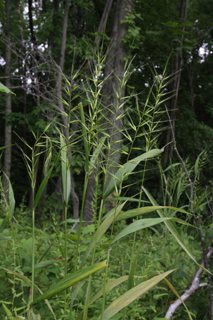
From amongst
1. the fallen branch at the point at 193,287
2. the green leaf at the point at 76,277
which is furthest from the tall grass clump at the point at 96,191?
the fallen branch at the point at 193,287

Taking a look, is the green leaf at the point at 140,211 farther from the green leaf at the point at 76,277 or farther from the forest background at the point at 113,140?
the green leaf at the point at 76,277

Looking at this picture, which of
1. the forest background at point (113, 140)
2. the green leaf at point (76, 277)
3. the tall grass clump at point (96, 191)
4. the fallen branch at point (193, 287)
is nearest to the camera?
the green leaf at point (76, 277)

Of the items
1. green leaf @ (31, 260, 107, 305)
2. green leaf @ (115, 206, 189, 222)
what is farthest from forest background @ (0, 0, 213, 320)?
green leaf @ (31, 260, 107, 305)

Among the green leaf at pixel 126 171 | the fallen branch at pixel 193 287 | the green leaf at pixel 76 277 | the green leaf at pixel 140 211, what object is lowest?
the fallen branch at pixel 193 287

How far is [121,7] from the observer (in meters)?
4.86

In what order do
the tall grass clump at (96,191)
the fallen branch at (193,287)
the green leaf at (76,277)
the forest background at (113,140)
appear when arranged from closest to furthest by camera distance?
the green leaf at (76,277)
the tall grass clump at (96,191)
the fallen branch at (193,287)
the forest background at (113,140)

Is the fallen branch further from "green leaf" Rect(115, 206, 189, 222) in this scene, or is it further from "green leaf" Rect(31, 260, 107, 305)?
"green leaf" Rect(31, 260, 107, 305)

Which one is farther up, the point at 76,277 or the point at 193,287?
the point at 76,277

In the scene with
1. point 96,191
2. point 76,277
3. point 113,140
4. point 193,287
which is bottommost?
point 193,287

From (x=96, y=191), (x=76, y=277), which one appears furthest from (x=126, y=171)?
(x=76, y=277)

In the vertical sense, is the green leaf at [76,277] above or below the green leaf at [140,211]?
below

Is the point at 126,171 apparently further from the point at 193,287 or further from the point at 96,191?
the point at 193,287

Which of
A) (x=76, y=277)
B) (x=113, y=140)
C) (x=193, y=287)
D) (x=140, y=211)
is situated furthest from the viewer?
(x=113, y=140)

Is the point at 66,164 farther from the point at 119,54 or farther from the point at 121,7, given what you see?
the point at 121,7
